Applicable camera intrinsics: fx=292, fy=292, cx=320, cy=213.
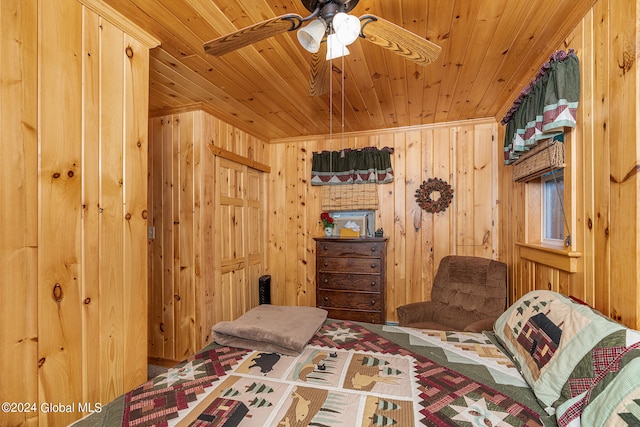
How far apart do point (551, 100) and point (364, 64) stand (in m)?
1.18

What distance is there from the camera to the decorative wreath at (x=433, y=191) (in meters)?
3.46

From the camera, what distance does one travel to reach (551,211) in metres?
2.35

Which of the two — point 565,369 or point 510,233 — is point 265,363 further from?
point 510,233

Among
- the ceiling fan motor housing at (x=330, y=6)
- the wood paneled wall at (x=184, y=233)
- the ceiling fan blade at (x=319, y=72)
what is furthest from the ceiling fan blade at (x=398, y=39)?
the wood paneled wall at (x=184, y=233)

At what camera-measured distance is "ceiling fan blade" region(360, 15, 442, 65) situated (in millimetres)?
1219

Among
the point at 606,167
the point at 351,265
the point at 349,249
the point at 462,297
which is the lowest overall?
the point at 462,297

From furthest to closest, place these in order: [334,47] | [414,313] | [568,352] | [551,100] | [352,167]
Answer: [352,167] → [414,313] → [551,100] → [334,47] → [568,352]

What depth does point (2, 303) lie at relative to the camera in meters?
1.09

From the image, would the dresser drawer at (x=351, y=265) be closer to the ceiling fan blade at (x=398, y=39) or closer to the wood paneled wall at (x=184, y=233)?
the wood paneled wall at (x=184, y=233)

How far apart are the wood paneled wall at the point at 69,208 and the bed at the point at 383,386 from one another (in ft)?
1.30

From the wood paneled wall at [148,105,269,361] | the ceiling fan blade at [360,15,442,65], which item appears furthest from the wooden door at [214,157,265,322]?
the ceiling fan blade at [360,15,442,65]

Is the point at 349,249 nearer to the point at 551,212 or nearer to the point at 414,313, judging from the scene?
the point at 414,313

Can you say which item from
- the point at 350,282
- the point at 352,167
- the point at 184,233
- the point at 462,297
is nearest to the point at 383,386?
the point at 462,297

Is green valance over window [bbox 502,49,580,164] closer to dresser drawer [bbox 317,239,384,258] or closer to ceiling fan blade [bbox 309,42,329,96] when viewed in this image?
ceiling fan blade [bbox 309,42,329,96]
